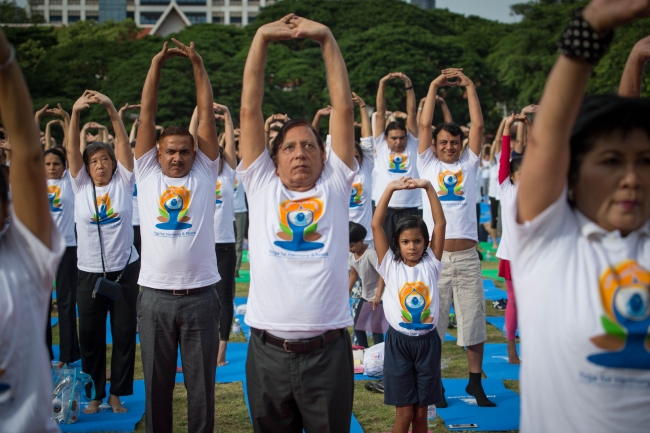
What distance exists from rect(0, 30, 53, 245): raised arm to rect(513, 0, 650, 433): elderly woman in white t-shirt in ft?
5.06

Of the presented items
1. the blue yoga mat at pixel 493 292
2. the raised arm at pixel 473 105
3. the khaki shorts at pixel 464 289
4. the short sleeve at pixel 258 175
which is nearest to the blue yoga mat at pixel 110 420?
the khaki shorts at pixel 464 289

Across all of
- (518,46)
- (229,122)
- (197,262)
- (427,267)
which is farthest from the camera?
(518,46)

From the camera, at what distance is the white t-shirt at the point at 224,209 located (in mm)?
7211

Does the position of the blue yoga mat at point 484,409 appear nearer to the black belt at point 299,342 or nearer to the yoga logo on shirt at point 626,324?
the black belt at point 299,342

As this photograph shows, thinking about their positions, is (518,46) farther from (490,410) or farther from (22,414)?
(22,414)

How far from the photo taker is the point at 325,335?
3.31 metres

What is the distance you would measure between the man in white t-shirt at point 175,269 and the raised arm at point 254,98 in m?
1.15

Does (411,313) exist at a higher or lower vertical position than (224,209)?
lower

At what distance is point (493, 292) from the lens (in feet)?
35.8

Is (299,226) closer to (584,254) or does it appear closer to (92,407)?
(584,254)

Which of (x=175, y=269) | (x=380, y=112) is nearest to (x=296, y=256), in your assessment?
(x=175, y=269)

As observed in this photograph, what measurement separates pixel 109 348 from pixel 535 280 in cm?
671

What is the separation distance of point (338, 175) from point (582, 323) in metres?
1.70

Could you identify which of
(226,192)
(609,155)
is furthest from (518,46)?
(609,155)
